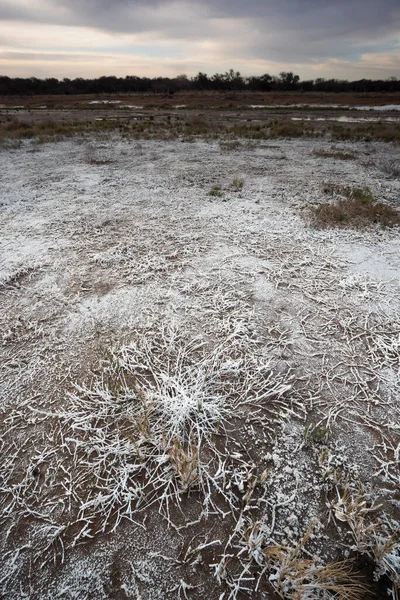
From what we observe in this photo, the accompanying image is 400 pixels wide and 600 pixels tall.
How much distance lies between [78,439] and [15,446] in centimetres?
54

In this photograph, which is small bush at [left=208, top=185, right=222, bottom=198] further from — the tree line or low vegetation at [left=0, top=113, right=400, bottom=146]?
the tree line

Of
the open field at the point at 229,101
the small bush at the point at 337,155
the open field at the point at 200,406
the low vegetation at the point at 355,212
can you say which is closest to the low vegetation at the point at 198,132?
the small bush at the point at 337,155

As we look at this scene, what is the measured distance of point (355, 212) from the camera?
22.0 ft

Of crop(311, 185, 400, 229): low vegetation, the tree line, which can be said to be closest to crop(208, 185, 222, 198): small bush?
crop(311, 185, 400, 229): low vegetation

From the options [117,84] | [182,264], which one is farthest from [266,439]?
[117,84]

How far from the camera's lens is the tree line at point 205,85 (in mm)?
64569

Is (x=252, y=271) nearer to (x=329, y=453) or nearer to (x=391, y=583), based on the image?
(x=329, y=453)

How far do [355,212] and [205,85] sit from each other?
81764 millimetres

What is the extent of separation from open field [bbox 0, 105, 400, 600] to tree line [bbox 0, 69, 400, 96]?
73652 mm

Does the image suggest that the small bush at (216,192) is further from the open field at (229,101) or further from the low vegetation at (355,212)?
the open field at (229,101)

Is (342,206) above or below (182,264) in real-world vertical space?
above

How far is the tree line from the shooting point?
64.6 meters

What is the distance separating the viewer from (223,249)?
17.8ft

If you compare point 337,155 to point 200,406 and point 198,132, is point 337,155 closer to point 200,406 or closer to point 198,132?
point 198,132
